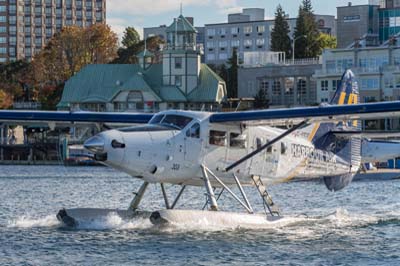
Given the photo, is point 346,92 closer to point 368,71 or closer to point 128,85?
point 368,71

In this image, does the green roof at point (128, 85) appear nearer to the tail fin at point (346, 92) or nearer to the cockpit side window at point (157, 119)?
the tail fin at point (346, 92)

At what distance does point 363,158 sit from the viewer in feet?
104

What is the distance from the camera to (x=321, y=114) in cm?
2639

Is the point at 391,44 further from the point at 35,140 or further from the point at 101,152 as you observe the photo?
the point at 101,152

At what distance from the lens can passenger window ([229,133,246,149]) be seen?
89.6 ft

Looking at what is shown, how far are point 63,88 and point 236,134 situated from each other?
10093cm

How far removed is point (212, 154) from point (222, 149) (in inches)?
17.6

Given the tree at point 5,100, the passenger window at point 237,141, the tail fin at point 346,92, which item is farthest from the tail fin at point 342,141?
the tree at point 5,100

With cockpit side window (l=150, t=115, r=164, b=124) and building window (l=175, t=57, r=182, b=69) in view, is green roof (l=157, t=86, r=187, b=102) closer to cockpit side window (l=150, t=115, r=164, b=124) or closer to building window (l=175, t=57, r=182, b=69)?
building window (l=175, t=57, r=182, b=69)

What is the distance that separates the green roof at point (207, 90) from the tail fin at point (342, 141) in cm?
8272

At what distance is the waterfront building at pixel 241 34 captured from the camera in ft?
577

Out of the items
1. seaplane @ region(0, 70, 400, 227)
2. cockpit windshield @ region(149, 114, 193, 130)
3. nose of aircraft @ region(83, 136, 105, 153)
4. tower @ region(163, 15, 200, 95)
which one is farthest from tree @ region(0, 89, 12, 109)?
nose of aircraft @ region(83, 136, 105, 153)

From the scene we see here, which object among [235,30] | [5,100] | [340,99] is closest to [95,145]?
[340,99]

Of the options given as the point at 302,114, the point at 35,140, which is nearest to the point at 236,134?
the point at 302,114
